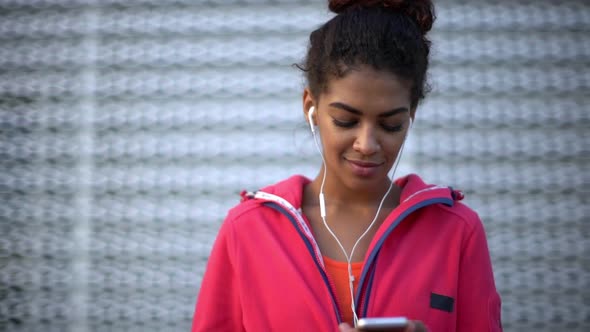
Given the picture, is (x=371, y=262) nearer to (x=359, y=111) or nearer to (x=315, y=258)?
(x=315, y=258)

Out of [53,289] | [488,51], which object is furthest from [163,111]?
[488,51]

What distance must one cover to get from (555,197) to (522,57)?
90cm

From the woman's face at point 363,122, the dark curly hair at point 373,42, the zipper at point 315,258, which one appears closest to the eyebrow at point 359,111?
the woman's face at point 363,122

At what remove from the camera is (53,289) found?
10.6 ft

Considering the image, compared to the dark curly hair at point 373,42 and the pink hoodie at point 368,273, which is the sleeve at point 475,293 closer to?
the pink hoodie at point 368,273

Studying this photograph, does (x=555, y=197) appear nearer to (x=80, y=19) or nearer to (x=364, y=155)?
(x=364, y=155)

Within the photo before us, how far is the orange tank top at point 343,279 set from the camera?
1728 mm

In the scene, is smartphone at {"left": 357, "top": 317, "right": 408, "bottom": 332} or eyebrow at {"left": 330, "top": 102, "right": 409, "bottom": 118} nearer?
smartphone at {"left": 357, "top": 317, "right": 408, "bottom": 332}

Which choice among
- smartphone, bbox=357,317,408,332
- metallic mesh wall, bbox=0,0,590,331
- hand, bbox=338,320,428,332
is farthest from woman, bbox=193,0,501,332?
metallic mesh wall, bbox=0,0,590,331

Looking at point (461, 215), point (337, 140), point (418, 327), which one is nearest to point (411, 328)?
point (418, 327)

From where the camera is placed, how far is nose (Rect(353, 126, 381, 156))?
5.58 ft

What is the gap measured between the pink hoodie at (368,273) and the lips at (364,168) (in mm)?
180

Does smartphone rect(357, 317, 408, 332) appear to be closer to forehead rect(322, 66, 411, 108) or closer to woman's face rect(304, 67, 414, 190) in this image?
woman's face rect(304, 67, 414, 190)

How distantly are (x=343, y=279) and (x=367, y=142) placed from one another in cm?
48
